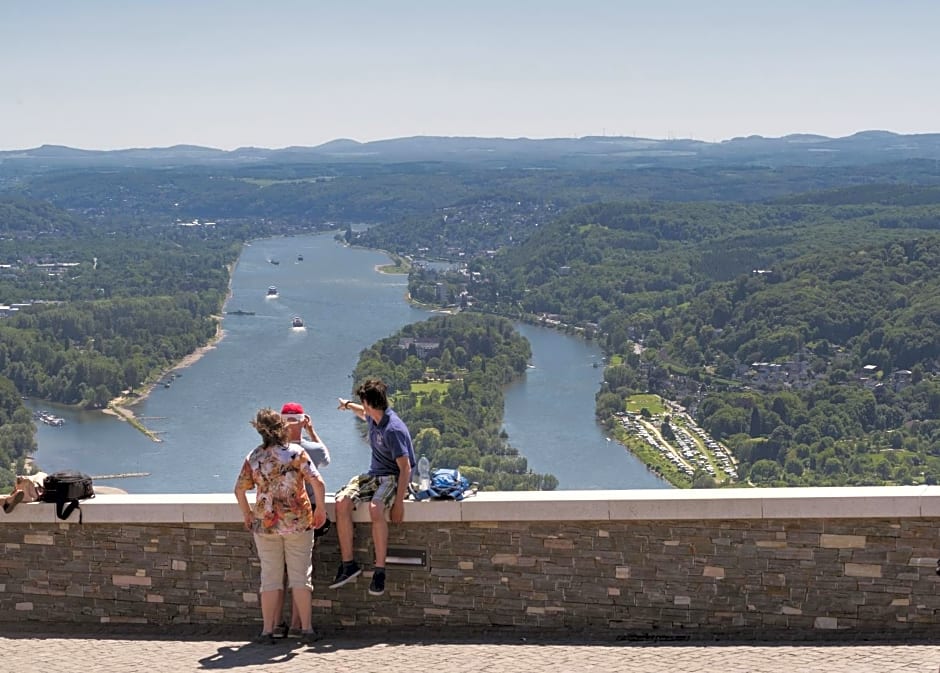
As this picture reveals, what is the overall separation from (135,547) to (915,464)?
4283 centimetres

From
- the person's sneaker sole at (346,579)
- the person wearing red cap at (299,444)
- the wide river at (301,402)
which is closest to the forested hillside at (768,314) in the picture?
the wide river at (301,402)

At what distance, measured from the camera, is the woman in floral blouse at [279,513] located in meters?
6.97

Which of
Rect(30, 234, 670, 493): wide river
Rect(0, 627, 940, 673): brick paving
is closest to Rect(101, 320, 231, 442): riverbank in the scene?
Rect(30, 234, 670, 493): wide river

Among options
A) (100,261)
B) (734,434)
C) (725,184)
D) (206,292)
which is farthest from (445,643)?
(725,184)

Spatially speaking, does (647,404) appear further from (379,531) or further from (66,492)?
(379,531)

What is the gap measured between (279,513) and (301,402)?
45568 mm

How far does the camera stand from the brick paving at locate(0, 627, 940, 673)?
6637 mm

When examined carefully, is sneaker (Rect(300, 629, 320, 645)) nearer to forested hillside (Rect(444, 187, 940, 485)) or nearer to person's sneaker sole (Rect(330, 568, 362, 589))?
person's sneaker sole (Rect(330, 568, 362, 589))

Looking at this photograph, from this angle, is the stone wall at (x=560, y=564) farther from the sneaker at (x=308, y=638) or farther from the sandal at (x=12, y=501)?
the sneaker at (x=308, y=638)

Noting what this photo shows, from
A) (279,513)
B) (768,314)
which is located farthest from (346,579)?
(768,314)

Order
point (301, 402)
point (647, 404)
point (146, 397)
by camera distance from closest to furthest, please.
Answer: point (301, 402), point (647, 404), point (146, 397)

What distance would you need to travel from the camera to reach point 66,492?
7676mm

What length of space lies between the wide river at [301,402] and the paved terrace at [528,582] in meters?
29.7

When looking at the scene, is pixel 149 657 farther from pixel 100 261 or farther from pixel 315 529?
pixel 100 261
